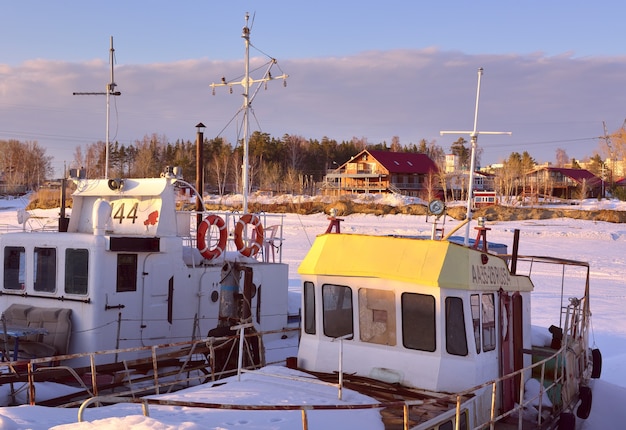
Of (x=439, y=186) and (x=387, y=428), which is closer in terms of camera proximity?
(x=387, y=428)

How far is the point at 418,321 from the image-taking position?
9.35 m

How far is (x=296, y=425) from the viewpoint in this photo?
7391 millimetres

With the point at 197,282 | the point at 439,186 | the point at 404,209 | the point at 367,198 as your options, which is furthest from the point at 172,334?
the point at 439,186

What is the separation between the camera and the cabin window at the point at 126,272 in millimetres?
13117

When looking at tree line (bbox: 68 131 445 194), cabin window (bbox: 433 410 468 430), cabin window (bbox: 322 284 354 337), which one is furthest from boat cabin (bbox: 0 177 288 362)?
tree line (bbox: 68 131 445 194)

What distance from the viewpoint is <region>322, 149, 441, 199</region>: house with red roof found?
265 feet

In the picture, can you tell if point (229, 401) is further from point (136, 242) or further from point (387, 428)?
point (136, 242)

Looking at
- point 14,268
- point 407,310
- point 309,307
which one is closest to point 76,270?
point 14,268

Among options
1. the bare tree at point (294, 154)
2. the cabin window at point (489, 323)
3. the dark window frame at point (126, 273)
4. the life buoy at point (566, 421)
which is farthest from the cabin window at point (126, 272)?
the bare tree at point (294, 154)

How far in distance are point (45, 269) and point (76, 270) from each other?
77 centimetres

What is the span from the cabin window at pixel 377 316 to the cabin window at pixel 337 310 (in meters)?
0.18

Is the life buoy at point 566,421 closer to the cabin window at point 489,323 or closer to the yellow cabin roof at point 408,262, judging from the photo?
the cabin window at point 489,323

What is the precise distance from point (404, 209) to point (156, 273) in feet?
146

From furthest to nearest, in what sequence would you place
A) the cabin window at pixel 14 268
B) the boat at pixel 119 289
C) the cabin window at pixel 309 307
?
the cabin window at pixel 14 268 → the boat at pixel 119 289 → the cabin window at pixel 309 307
